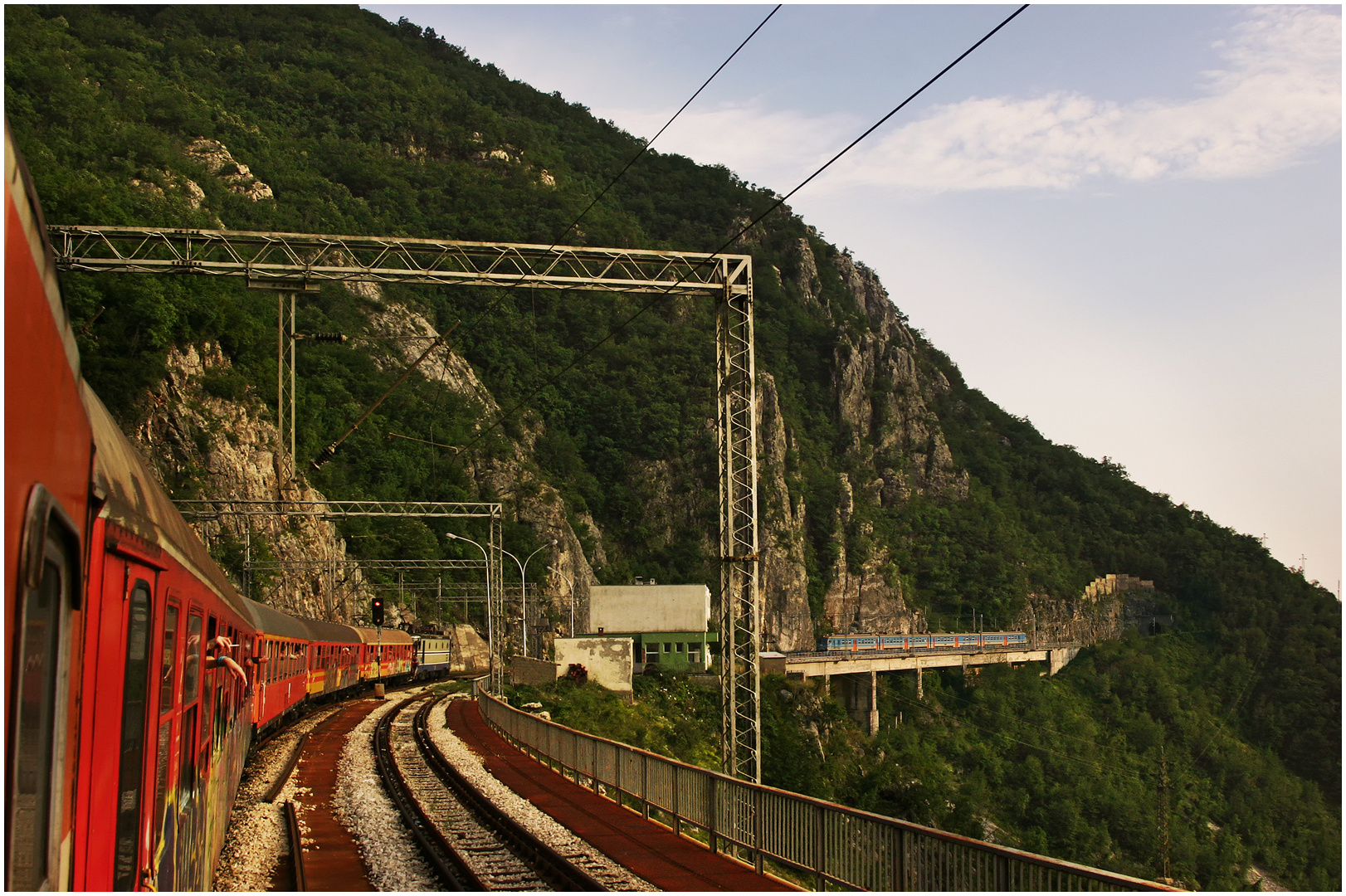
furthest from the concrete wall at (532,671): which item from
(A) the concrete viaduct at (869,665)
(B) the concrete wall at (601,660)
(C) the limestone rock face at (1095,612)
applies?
(C) the limestone rock face at (1095,612)

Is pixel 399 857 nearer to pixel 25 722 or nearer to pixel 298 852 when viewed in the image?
pixel 298 852

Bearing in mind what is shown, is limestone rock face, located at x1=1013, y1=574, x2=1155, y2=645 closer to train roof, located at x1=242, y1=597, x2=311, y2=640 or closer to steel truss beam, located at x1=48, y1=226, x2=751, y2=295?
train roof, located at x1=242, y1=597, x2=311, y2=640

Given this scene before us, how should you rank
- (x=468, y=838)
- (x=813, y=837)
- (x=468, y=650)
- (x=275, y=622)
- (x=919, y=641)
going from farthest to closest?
(x=919, y=641) → (x=468, y=650) → (x=275, y=622) → (x=468, y=838) → (x=813, y=837)

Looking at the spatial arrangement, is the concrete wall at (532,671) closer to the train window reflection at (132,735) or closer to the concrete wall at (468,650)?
the concrete wall at (468,650)

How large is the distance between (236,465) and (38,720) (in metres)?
52.9

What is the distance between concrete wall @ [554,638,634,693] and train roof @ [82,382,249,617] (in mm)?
37665

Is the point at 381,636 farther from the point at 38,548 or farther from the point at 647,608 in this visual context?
the point at 38,548

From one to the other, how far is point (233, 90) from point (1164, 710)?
112 m

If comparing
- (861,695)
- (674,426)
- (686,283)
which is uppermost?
(674,426)

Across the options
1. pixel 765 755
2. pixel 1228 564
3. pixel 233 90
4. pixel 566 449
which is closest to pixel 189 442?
pixel 765 755

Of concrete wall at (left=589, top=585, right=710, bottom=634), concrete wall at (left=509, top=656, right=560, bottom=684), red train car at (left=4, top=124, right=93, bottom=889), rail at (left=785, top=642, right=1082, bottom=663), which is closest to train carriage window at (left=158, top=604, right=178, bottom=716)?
red train car at (left=4, top=124, right=93, bottom=889)

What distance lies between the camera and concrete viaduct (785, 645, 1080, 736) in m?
71.0

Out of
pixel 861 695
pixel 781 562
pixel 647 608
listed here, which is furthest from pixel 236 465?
pixel 781 562

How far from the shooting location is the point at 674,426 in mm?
118312
